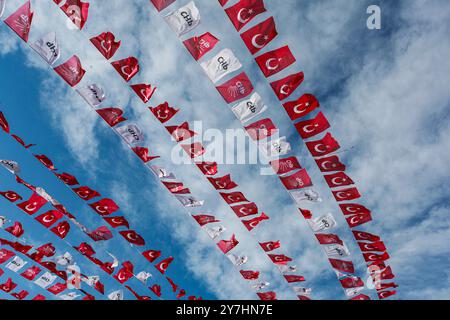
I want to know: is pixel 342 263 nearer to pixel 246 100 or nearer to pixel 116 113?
pixel 246 100

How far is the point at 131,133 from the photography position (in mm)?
9789

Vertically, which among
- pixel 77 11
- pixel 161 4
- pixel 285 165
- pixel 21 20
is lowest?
pixel 285 165

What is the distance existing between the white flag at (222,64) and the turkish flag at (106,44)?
2.46 m

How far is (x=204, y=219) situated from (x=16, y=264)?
976 centimetres

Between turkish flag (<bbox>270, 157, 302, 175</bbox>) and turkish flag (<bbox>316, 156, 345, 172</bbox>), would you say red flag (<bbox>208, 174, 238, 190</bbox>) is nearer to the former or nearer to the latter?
turkish flag (<bbox>270, 157, 302, 175</bbox>)

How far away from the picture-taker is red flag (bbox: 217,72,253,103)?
8297 millimetres

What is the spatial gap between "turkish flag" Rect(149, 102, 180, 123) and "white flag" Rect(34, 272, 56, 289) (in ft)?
35.9

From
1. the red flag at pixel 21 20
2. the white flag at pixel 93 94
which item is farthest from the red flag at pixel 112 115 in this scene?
the red flag at pixel 21 20

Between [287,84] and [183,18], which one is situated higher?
[183,18]

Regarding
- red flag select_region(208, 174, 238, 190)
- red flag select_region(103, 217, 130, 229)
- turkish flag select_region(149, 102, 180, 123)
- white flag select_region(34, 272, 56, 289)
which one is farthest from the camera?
white flag select_region(34, 272, 56, 289)

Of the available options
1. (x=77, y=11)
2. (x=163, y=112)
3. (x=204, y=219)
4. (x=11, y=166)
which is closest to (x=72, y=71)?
(x=77, y=11)

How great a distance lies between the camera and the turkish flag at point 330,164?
9.49 metres

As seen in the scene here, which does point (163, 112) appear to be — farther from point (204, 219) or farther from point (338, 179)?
point (338, 179)

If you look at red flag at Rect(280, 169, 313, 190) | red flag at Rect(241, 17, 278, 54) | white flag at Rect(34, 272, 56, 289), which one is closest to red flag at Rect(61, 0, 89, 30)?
red flag at Rect(241, 17, 278, 54)
